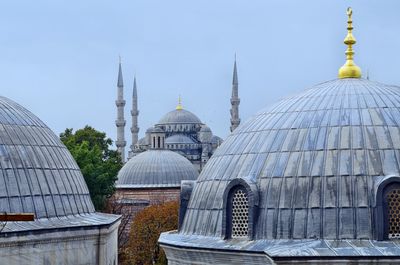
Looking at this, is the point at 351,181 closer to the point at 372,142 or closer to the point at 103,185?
the point at 372,142

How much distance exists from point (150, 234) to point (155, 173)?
24.3 m

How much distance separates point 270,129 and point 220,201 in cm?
179

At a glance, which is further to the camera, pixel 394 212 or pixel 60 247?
pixel 60 247

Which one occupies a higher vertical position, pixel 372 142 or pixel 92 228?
pixel 372 142

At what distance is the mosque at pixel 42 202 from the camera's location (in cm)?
2131

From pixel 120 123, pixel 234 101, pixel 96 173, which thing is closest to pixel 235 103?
pixel 234 101

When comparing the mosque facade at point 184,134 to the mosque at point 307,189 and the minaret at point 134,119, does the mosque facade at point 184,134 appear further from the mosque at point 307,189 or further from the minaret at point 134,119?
the mosque at point 307,189

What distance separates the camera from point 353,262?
18.5m

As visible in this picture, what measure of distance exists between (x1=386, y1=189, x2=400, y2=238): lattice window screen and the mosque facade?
8922cm

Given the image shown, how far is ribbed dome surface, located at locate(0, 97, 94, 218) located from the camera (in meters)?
21.8

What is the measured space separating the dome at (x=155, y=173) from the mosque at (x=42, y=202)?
159 feet

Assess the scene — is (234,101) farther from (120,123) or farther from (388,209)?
(388,209)

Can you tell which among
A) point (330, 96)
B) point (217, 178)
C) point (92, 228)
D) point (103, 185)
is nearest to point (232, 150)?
point (217, 178)

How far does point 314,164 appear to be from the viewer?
780 inches
